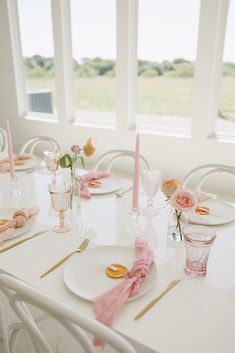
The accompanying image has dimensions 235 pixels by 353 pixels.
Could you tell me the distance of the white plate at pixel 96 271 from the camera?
2.78 feet

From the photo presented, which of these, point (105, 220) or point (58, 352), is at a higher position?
point (105, 220)

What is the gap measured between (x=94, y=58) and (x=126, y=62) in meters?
0.53

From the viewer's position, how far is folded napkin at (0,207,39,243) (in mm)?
1108

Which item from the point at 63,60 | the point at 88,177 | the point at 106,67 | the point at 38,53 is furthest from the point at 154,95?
the point at 88,177

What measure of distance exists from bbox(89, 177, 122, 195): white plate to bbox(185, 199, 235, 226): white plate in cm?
42

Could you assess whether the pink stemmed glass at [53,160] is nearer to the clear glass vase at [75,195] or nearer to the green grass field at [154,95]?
the clear glass vase at [75,195]

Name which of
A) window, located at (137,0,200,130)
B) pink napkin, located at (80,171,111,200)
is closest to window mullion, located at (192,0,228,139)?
window, located at (137,0,200,130)

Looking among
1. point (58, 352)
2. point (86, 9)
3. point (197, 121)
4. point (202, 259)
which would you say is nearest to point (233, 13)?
point (197, 121)

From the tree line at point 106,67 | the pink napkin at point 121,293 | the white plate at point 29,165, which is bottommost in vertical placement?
the white plate at point 29,165

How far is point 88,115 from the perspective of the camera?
3.43m

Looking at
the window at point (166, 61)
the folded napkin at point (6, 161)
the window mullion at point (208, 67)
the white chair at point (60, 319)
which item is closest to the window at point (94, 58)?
the window at point (166, 61)

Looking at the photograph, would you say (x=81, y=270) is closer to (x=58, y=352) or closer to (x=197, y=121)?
(x=58, y=352)

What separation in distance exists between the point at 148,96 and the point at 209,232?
2.24 meters

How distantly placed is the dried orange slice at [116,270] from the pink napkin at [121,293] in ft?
0.10
